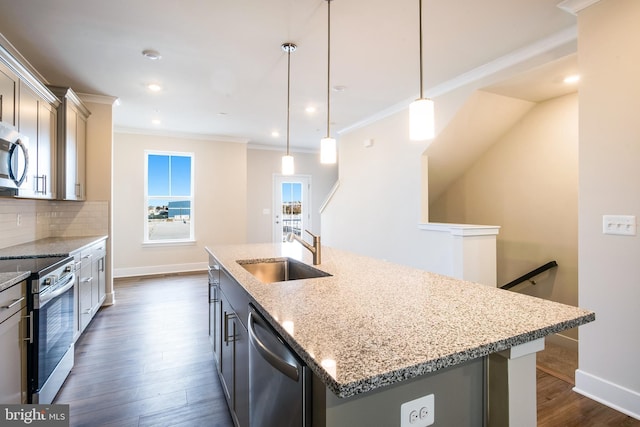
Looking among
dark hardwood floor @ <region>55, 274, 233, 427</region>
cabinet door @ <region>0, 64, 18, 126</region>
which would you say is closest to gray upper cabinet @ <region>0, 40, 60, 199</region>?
cabinet door @ <region>0, 64, 18, 126</region>

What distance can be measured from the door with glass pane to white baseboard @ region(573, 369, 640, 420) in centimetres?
588

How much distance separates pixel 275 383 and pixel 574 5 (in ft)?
9.37

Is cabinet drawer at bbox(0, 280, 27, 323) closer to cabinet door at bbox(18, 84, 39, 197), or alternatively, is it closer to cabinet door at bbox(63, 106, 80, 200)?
cabinet door at bbox(18, 84, 39, 197)

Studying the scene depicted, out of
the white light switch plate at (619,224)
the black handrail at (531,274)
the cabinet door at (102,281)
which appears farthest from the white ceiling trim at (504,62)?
the cabinet door at (102,281)

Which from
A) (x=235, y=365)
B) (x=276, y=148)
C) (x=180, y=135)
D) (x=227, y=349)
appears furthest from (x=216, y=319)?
(x=276, y=148)

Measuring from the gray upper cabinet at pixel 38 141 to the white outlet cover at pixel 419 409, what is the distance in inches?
116

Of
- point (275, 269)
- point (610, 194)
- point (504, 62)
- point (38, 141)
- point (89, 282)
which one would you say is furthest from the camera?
point (89, 282)

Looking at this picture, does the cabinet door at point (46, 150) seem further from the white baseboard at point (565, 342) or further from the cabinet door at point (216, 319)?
the white baseboard at point (565, 342)

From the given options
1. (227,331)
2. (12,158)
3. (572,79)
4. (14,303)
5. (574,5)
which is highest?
(574,5)

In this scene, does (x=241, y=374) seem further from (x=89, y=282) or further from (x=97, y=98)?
(x=97, y=98)

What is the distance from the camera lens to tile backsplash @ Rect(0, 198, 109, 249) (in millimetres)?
2842

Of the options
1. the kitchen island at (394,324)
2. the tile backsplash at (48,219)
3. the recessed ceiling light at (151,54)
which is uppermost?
the recessed ceiling light at (151,54)

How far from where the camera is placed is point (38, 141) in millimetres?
2781

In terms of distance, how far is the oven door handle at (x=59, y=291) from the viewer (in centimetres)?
185
